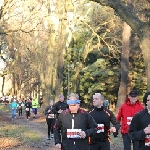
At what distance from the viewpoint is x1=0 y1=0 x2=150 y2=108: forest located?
26375 mm

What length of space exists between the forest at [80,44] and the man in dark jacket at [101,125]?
468 inches

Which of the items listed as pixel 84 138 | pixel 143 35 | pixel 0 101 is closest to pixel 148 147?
pixel 84 138

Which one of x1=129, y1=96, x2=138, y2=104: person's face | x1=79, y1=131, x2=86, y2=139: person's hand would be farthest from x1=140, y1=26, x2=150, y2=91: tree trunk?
x1=79, y1=131, x2=86, y2=139: person's hand

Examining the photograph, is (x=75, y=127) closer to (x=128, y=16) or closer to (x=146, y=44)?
(x=146, y=44)

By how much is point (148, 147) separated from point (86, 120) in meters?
1.63

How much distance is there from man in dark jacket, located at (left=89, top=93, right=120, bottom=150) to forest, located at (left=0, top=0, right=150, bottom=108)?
11897 mm

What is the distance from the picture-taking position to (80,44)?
54.8 meters

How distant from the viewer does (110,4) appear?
14.3 meters

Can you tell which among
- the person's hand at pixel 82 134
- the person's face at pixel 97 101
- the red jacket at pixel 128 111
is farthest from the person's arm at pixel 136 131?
the red jacket at pixel 128 111

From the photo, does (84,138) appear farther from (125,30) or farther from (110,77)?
(110,77)

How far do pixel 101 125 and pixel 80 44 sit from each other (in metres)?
45.4

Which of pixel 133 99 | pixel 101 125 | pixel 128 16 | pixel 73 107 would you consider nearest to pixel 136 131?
pixel 73 107

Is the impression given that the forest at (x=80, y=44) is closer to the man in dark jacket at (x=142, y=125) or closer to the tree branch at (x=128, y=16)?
the tree branch at (x=128, y=16)

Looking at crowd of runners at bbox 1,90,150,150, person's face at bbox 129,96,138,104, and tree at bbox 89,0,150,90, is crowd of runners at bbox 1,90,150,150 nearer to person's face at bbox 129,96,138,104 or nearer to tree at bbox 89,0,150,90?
person's face at bbox 129,96,138,104
